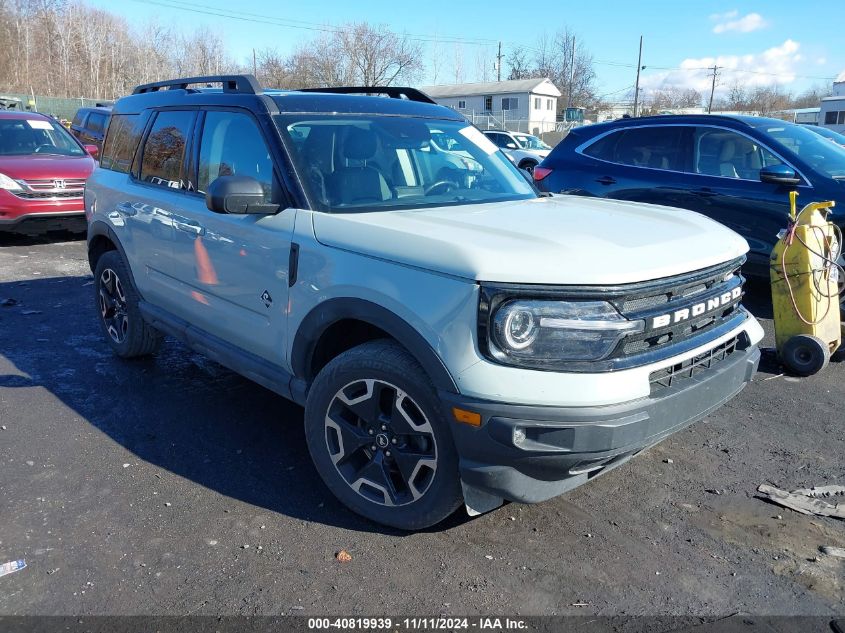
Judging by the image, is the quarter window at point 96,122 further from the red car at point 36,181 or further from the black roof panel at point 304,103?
the black roof panel at point 304,103

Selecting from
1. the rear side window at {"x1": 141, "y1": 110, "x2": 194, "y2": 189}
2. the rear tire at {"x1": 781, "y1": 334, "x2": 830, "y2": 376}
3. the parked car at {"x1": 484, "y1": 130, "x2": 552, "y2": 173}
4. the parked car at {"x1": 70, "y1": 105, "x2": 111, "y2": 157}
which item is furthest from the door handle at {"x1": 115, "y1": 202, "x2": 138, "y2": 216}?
the parked car at {"x1": 484, "y1": 130, "x2": 552, "y2": 173}

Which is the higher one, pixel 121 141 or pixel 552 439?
pixel 121 141

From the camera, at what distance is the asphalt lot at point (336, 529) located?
2670mm

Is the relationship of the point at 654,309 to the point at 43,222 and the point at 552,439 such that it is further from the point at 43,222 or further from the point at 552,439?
the point at 43,222

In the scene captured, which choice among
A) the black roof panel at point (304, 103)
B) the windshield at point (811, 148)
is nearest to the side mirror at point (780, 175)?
the windshield at point (811, 148)

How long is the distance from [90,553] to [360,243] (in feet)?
5.79

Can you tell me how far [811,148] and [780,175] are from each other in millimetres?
943

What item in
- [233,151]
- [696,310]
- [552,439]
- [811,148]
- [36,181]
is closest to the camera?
[552,439]

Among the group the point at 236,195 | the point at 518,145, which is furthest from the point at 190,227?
the point at 518,145

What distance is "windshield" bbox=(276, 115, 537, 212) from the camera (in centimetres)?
345

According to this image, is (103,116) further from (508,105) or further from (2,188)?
(508,105)

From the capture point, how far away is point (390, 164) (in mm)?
3719

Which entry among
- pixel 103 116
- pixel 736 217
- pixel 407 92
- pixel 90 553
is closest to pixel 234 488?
pixel 90 553

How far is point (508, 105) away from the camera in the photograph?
2574 inches
